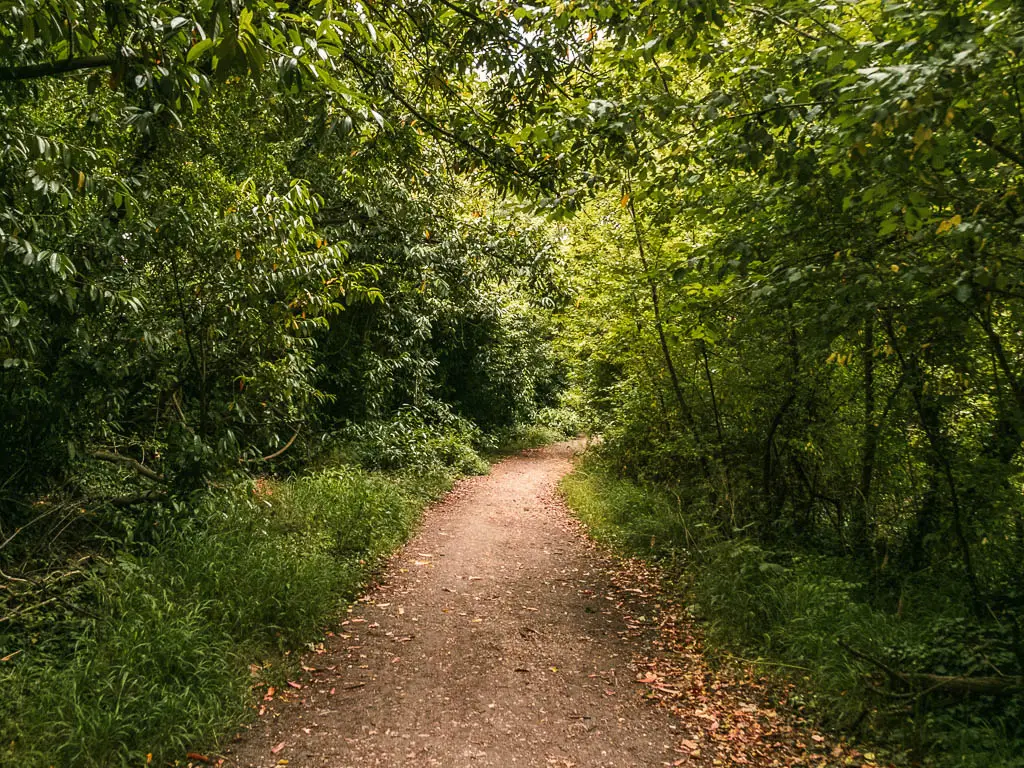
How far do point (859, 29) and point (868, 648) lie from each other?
4512 mm

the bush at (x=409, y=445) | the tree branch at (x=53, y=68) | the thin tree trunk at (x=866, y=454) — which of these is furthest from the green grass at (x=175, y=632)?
the thin tree trunk at (x=866, y=454)

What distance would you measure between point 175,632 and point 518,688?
2.64 m

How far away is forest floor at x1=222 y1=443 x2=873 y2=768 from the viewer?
13.4 feet

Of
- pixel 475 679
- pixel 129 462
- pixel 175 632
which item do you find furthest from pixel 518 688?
pixel 129 462

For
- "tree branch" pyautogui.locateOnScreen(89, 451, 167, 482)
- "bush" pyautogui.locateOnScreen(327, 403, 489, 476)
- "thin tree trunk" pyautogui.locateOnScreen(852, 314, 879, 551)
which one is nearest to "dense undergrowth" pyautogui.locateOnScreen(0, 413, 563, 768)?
"tree branch" pyautogui.locateOnScreen(89, 451, 167, 482)

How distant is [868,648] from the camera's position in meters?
4.65

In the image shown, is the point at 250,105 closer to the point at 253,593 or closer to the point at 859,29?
the point at 253,593

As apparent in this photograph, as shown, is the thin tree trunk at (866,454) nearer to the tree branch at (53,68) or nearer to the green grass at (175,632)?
the green grass at (175,632)

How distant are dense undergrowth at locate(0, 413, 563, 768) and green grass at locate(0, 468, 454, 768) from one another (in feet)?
0.03

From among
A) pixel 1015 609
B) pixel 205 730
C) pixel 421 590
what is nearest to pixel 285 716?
pixel 205 730

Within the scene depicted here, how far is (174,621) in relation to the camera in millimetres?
4539

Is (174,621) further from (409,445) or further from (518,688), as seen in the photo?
(409,445)

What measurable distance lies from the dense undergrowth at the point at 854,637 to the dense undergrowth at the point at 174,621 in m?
3.87

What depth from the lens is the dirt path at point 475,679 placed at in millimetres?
4102
